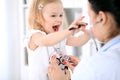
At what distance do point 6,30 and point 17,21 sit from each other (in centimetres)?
17

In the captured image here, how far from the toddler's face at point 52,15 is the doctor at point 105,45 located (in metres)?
0.43

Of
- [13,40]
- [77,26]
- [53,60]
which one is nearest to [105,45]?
[77,26]

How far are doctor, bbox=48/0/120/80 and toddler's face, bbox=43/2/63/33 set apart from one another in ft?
1.42

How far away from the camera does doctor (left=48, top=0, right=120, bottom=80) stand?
71 centimetres

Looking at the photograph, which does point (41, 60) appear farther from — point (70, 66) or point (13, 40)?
point (13, 40)

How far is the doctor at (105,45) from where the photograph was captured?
715 mm

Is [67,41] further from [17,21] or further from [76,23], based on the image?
[17,21]

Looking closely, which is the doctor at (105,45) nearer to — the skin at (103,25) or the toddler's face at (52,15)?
the skin at (103,25)

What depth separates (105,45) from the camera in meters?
0.78

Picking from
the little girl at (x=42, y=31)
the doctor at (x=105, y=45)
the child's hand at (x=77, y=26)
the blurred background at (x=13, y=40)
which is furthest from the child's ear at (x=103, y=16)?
the blurred background at (x=13, y=40)

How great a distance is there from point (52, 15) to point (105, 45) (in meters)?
0.53

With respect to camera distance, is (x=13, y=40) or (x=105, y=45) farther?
(x=13, y=40)

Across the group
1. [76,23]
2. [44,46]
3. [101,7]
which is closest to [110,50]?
[101,7]

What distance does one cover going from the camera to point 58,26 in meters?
1.29
